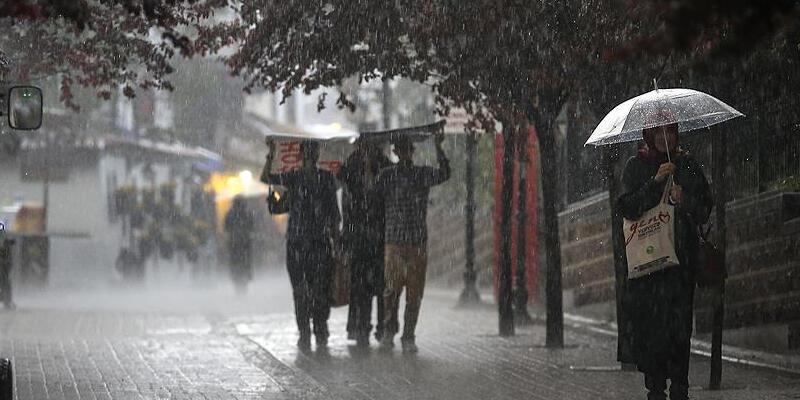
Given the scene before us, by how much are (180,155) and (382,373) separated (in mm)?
21438

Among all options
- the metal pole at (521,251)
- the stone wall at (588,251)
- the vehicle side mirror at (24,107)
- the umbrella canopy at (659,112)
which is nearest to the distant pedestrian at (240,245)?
the stone wall at (588,251)

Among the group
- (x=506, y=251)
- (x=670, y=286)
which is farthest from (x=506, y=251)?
(x=670, y=286)

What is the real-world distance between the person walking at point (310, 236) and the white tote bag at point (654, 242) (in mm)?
5362

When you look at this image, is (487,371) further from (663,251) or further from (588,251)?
(588,251)

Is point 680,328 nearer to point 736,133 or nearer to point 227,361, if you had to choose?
point 227,361

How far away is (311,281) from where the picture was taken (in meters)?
13.4

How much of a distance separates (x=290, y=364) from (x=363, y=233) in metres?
2.03

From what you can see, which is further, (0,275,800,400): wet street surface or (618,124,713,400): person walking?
(0,275,800,400): wet street surface

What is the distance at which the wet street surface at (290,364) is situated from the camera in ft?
32.9

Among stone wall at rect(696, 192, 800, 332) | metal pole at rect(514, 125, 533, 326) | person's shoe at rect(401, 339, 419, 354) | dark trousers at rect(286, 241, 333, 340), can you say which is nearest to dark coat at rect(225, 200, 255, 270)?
metal pole at rect(514, 125, 533, 326)

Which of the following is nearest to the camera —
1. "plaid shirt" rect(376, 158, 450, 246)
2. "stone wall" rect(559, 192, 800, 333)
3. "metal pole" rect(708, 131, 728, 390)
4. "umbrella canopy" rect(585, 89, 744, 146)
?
"umbrella canopy" rect(585, 89, 744, 146)

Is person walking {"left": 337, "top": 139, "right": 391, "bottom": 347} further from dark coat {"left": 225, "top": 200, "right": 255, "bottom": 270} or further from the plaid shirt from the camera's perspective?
dark coat {"left": 225, "top": 200, "right": 255, "bottom": 270}

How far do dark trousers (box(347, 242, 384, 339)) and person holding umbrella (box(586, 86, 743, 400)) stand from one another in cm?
536

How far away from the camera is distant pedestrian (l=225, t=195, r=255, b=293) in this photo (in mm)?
24188
